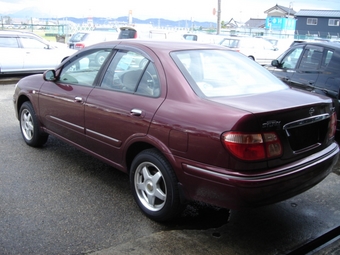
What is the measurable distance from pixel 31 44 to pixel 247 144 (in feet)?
38.9

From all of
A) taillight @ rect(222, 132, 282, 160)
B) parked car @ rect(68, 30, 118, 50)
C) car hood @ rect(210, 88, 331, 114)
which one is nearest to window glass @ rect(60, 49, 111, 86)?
car hood @ rect(210, 88, 331, 114)

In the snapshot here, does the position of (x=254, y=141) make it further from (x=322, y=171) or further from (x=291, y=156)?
(x=322, y=171)

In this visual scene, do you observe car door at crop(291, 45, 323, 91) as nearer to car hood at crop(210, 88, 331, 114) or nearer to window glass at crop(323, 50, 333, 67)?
window glass at crop(323, 50, 333, 67)

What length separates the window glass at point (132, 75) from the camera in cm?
374

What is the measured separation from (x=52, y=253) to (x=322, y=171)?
7.92 feet

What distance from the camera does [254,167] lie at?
2.96 metres

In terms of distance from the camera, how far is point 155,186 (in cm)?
359

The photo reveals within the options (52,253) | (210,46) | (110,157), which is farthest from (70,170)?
(210,46)

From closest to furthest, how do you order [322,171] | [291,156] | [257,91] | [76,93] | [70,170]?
[291,156], [322,171], [257,91], [76,93], [70,170]

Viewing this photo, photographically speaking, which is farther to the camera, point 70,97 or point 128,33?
point 128,33

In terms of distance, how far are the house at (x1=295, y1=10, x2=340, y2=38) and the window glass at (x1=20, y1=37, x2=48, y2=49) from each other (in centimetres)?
5221

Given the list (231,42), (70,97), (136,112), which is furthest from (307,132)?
(231,42)

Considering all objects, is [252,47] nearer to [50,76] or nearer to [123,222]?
[50,76]

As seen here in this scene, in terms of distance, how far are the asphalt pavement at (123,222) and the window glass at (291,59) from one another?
10.4ft
